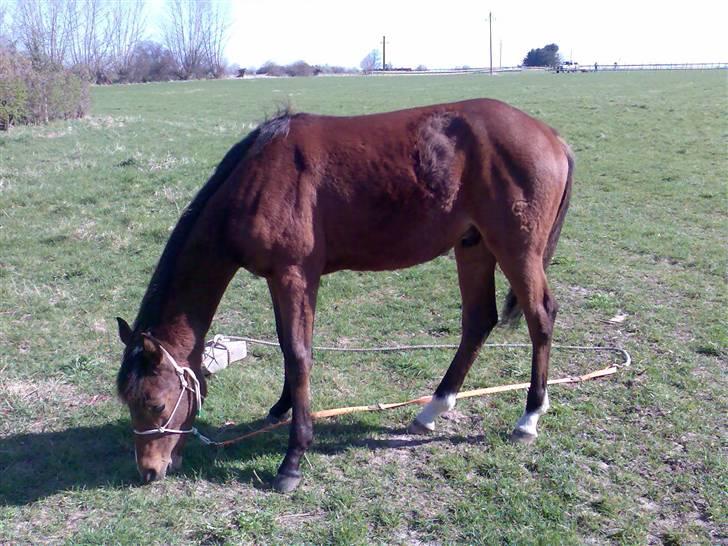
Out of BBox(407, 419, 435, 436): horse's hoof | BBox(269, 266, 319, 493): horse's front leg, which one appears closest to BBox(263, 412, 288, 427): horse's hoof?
BBox(269, 266, 319, 493): horse's front leg

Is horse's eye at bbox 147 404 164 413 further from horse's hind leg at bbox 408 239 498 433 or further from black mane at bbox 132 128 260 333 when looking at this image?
horse's hind leg at bbox 408 239 498 433

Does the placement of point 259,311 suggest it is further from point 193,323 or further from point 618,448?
point 618,448

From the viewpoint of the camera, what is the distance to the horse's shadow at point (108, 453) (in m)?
3.92

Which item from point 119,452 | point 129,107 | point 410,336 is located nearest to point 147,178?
point 410,336

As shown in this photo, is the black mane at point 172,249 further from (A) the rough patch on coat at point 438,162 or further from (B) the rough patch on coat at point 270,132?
(A) the rough patch on coat at point 438,162

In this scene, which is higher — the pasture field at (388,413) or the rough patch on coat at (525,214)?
the rough patch on coat at (525,214)

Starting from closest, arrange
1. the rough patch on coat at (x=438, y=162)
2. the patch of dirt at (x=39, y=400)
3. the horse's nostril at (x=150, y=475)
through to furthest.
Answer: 1. the horse's nostril at (x=150, y=475)
2. the rough patch on coat at (x=438, y=162)
3. the patch of dirt at (x=39, y=400)

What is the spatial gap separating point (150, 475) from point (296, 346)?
1095mm

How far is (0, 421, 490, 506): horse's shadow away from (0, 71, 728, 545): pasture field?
1cm

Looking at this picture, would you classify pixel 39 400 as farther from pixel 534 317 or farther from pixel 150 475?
pixel 534 317

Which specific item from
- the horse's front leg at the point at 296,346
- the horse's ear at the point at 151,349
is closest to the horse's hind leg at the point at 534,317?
the horse's front leg at the point at 296,346

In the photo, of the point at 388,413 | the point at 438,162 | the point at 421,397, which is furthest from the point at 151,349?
the point at 421,397

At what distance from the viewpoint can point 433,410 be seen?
450cm

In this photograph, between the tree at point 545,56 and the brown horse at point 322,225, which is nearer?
the brown horse at point 322,225
